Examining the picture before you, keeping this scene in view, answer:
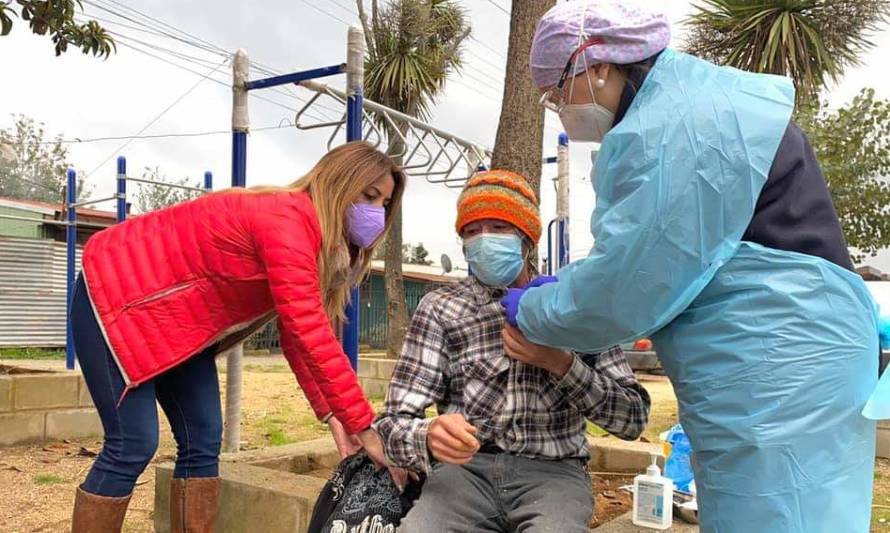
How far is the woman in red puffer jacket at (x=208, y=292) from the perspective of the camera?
1.93 meters

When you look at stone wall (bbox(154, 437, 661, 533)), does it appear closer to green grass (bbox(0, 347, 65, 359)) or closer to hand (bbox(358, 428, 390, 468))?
hand (bbox(358, 428, 390, 468))

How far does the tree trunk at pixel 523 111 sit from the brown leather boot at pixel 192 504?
6.51 ft

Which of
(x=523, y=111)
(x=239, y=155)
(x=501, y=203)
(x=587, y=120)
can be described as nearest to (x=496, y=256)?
Answer: (x=501, y=203)

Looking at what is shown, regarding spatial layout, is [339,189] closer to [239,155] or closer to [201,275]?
[201,275]

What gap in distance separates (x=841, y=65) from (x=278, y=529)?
9.24 metres

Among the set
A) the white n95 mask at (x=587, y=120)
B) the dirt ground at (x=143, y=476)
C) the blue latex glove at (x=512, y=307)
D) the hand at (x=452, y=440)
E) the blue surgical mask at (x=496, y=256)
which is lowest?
the dirt ground at (x=143, y=476)

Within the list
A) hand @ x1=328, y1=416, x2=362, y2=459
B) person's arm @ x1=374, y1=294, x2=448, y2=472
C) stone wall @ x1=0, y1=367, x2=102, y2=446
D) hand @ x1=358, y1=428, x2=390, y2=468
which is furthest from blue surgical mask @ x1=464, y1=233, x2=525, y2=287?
stone wall @ x1=0, y1=367, x2=102, y2=446

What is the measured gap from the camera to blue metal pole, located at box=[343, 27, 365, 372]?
3582 mm

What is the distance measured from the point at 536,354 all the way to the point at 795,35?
867 centimetres

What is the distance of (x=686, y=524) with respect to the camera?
7.95ft

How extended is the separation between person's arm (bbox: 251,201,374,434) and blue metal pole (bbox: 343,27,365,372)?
62.5 inches

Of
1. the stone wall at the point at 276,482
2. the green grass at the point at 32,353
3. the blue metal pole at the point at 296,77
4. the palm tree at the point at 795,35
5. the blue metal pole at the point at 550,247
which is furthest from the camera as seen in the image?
the green grass at the point at 32,353

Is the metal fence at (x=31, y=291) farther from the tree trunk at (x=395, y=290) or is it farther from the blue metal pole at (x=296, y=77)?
the blue metal pole at (x=296, y=77)

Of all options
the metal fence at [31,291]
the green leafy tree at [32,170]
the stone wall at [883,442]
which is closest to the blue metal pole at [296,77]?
the stone wall at [883,442]
